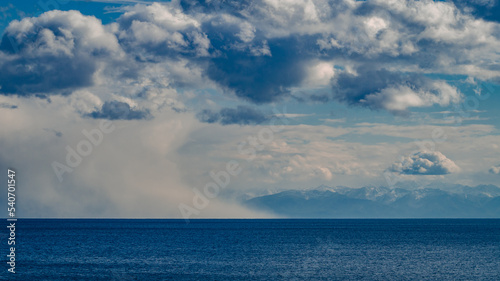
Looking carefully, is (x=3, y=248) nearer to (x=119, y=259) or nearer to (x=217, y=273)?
(x=119, y=259)

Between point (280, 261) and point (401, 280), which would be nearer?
point (401, 280)

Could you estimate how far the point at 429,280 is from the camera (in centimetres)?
7850

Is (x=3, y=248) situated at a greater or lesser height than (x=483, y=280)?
greater

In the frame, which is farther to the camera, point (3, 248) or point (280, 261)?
point (3, 248)

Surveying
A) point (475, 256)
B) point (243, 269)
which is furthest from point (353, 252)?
point (243, 269)

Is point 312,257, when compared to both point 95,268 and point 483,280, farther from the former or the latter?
point 95,268

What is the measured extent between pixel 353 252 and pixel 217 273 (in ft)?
156

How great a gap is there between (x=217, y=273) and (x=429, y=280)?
3317 cm

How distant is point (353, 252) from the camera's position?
398 feet

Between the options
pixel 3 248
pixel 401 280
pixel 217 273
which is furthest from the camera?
pixel 3 248

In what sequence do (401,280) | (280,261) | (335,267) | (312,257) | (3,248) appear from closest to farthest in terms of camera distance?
(401,280) < (335,267) < (280,261) < (312,257) < (3,248)

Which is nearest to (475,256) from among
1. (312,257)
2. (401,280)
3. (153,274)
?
(312,257)

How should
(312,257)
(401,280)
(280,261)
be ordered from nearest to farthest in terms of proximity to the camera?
(401,280) < (280,261) < (312,257)

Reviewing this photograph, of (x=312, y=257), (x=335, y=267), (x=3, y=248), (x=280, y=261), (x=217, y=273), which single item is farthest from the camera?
(x=3, y=248)
